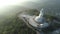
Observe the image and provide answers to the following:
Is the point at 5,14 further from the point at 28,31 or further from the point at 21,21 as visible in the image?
the point at 28,31

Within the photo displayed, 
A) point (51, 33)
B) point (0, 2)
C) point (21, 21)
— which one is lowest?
point (51, 33)

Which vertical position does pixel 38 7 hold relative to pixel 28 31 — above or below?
above

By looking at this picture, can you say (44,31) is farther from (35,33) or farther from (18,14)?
(18,14)

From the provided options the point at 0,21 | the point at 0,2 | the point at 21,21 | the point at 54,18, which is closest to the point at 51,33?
the point at 54,18

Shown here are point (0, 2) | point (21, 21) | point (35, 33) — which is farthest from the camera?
point (0, 2)

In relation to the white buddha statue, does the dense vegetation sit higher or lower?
lower

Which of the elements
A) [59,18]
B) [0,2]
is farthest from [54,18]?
[0,2]

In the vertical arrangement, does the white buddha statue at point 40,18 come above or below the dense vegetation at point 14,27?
above

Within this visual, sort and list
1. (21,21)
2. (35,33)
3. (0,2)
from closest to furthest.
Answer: (35,33) → (21,21) → (0,2)

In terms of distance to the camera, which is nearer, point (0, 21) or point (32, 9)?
point (0, 21)
